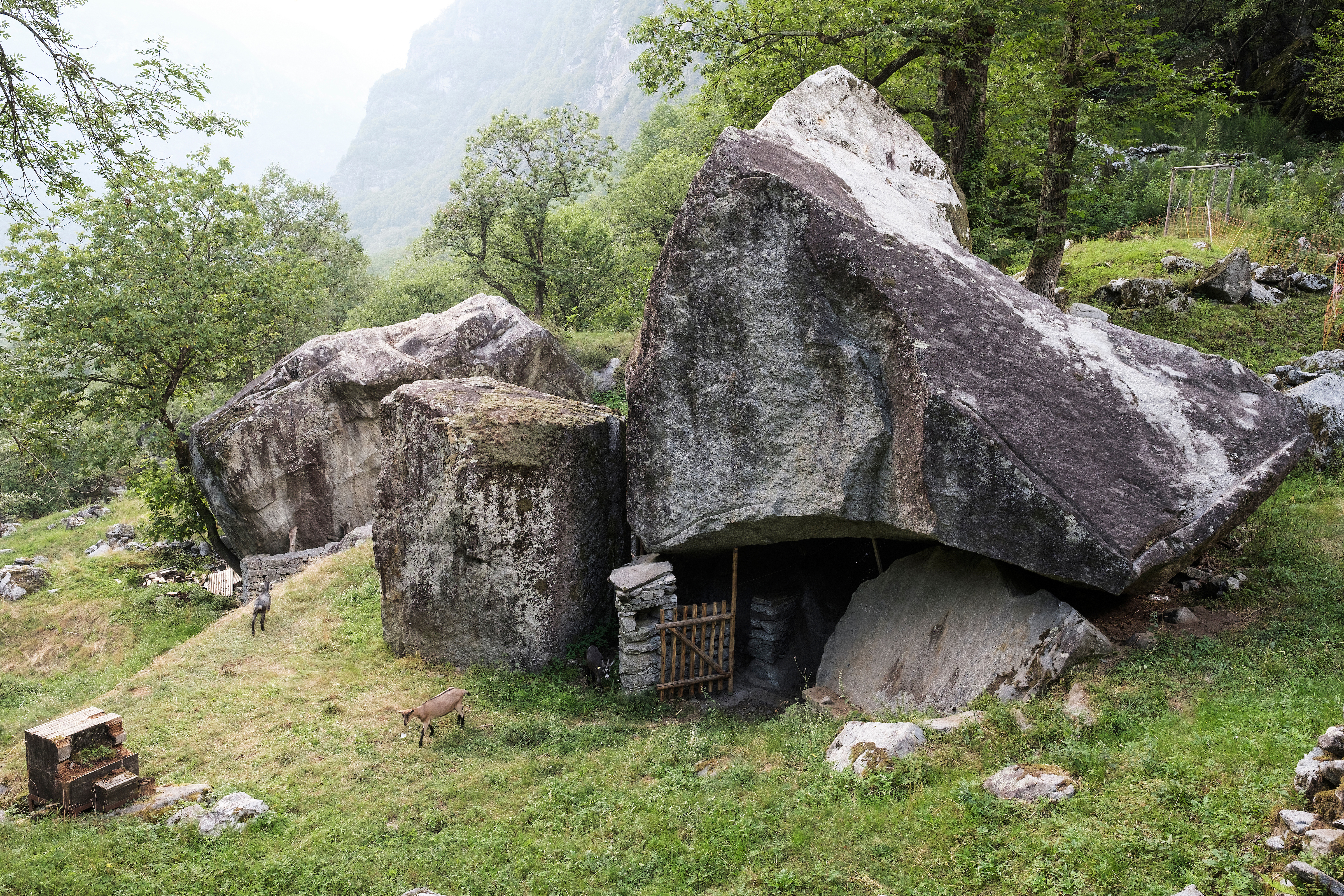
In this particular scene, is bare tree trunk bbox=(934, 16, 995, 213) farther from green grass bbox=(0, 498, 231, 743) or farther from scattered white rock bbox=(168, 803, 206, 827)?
green grass bbox=(0, 498, 231, 743)

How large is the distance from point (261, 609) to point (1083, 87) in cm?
1917

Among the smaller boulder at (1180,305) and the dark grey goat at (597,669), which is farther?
the smaller boulder at (1180,305)

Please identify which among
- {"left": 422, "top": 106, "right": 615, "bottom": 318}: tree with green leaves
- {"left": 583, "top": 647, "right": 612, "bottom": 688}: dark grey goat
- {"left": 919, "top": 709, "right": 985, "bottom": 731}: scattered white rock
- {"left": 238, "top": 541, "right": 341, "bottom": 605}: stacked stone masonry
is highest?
{"left": 422, "top": 106, "right": 615, "bottom": 318}: tree with green leaves

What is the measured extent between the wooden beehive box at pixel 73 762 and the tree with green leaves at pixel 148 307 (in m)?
13.2

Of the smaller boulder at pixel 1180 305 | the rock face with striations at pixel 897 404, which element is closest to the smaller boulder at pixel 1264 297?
the smaller boulder at pixel 1180 305

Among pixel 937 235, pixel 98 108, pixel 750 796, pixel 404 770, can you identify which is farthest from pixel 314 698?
pixel 937 235

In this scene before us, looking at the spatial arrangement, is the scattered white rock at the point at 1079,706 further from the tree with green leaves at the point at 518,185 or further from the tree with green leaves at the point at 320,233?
the tree with green leaves at the point at 320,233

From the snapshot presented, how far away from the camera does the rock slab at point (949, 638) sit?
8.05 metres

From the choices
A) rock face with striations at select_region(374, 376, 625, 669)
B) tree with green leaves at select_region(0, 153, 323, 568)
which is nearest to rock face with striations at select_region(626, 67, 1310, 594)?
rock face with striations at select_region(374, 376, 625, 669)

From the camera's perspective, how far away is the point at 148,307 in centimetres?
2095

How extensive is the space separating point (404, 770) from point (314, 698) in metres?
2.86

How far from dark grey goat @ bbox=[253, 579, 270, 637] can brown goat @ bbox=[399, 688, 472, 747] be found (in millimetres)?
4876

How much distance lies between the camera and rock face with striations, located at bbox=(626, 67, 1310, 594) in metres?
8.12

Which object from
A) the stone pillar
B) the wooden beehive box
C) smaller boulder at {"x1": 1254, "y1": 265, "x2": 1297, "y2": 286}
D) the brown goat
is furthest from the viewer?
smaller boulder at {"x1": 1254, "y1": 265, "x2": 1297, "y2": 286}
